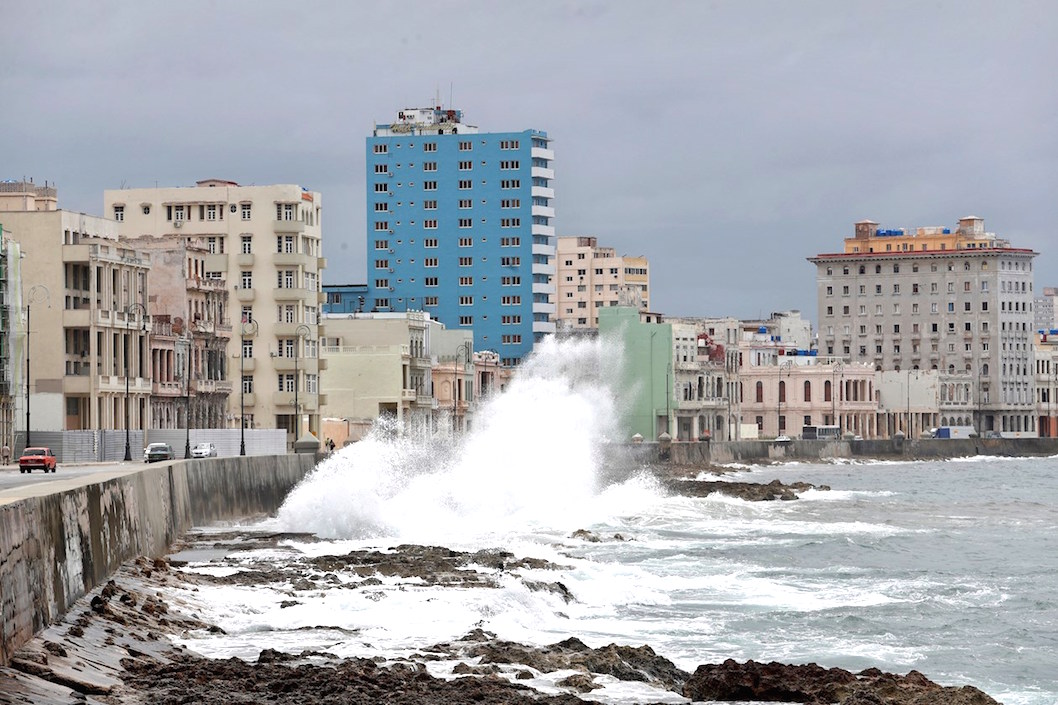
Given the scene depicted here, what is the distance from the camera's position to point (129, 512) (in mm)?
33094

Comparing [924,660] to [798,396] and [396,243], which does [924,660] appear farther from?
[798,396]

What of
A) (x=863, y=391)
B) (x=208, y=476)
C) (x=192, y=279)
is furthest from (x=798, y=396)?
(x=208, y=476)

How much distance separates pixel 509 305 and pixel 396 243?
11.2 meters

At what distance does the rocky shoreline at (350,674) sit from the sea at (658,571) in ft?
1.68

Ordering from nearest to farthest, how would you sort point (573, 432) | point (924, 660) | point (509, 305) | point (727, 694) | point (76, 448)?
1. point (727, 694)
2. point (924, 660)
3. point (76, 448)
4. point (573, 432)
5. point (509, 305)

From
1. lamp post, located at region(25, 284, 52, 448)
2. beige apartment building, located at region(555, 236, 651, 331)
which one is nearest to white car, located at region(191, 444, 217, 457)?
lamp post, located at region(25, 284, 52, 448)

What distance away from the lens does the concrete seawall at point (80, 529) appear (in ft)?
65.8

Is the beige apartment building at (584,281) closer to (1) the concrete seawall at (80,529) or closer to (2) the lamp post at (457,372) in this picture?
(2) the lamp post at (457,372)

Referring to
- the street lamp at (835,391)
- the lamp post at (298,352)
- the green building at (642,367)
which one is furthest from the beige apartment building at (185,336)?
the street lamp at (835,391)

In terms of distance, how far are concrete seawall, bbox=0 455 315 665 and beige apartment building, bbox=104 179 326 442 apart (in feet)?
139

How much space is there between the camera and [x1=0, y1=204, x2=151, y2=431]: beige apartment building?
74188 millimetres

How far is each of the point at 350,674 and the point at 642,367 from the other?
124 m

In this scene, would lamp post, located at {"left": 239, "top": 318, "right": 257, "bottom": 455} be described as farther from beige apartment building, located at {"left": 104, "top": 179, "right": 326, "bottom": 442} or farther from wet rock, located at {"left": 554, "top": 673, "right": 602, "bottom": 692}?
wet rock, located at {"left": 554, "top": 673, "right": 602, "bottom": 692}

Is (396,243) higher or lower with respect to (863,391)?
higher
